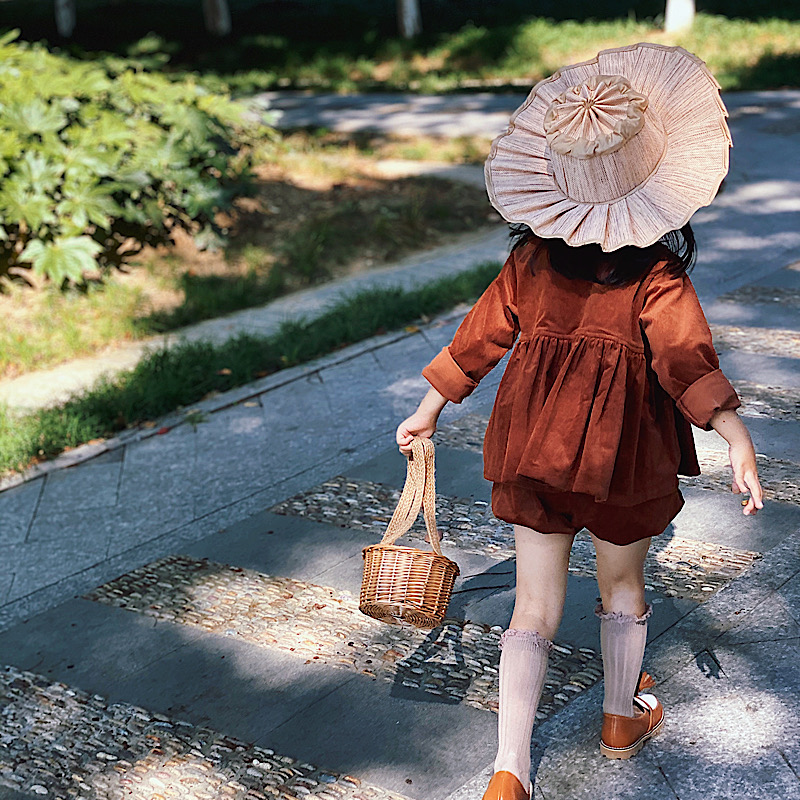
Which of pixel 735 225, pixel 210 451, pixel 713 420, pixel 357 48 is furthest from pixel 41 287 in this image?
pixel 357 48

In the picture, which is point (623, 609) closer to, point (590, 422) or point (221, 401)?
point (590, 422)

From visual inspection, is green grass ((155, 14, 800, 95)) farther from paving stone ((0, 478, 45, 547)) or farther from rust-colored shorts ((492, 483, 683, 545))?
rust-colored shorts ((492, 483, 683, 545))

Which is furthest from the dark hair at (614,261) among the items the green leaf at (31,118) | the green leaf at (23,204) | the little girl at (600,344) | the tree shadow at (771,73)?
the tree shadow at (771,73)

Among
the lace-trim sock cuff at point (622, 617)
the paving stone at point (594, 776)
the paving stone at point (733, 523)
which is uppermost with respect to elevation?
the lace-trim sock cuff at point (622, 617)

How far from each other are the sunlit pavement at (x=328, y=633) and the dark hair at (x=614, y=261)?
1143 millimetres

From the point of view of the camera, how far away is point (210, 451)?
15.9ft

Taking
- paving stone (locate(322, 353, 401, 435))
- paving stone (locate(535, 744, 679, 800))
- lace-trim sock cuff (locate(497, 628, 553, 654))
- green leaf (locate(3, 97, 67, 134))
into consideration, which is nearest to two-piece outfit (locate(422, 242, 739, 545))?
lace-trim sock cuff (locate(497, 628, 553, 654))

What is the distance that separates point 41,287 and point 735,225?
5.04 meters

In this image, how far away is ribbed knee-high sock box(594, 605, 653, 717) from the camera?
7.77ft

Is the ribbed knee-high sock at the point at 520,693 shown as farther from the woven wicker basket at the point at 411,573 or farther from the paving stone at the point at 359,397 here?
the paving stone at the point at 359,397

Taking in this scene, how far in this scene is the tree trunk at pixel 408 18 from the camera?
74.5ft

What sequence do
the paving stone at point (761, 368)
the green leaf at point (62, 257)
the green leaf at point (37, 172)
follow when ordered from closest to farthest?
the paving stone at point (761, 368)
the green leaf at point (62, 257)
the green leaf at point (37, 172)

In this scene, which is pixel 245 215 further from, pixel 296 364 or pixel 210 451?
pixel 210 451

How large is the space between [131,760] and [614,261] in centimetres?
176
